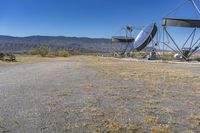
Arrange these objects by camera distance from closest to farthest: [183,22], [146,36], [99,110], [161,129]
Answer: [161,129] < [99,110] < [183,22] < [146,36]

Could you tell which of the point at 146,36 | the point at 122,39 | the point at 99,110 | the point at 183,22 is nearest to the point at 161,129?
the point at 99,110

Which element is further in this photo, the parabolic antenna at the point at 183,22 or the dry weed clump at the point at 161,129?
the parabolic antenna at the point at 183,22

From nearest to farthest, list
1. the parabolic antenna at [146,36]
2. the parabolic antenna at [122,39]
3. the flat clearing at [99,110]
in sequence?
the flat clearing at [99,110] < the parabolic antenna at [146,36] < the parabolic antenna at [122,39]

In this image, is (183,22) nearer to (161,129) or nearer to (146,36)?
(146,36)

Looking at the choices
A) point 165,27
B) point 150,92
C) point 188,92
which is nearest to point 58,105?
point 150,92

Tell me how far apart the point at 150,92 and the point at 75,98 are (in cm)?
313

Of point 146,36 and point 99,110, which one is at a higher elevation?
point 146,36

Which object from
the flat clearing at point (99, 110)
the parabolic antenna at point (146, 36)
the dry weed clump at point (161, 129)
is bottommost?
the dry weed clump at point (161, 129)

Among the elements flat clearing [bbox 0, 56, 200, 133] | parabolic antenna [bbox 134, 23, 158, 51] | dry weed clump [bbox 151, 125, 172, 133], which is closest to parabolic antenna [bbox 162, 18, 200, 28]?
parabolic antenna [bbox 134, 23, 158, 51]

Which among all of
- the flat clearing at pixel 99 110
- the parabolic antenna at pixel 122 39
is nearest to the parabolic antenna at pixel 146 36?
the parabolic antenna at pixel 122 39

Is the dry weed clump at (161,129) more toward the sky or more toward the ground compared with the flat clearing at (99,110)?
more toward the ground

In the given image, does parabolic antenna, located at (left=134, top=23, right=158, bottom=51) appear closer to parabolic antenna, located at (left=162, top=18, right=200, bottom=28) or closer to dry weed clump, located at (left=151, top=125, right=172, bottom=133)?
parabolic antenna, located at (left=162, top=18, right=200, bottom=28)

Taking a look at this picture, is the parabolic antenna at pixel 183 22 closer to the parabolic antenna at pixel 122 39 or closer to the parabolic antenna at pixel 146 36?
the parabolic antenna at pixel 146 36

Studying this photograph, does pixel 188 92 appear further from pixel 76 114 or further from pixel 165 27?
pixel 165 27
